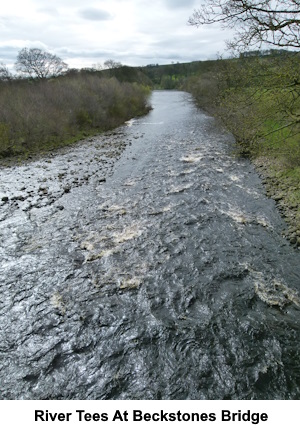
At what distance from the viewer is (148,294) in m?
7.52

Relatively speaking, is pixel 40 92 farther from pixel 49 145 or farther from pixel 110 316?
pixel 110 316

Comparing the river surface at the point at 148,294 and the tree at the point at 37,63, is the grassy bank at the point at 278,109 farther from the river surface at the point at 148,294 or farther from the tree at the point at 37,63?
the tree at the point at 37,63

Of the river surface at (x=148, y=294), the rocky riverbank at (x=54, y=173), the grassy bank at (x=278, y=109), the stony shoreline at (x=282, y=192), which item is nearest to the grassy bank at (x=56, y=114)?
the rocky riverbank at (x=54, y=173)

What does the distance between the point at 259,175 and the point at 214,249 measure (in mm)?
8640

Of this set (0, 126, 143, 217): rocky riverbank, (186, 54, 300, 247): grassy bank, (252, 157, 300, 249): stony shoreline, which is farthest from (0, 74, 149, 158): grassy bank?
(252, 157, 300, 249): stony shoreline

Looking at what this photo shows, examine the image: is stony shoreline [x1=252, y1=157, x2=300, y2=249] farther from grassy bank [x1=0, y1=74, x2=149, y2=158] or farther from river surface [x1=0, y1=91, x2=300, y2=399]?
grassy bank [x1=0, y1=74, x2=149, y2=158]

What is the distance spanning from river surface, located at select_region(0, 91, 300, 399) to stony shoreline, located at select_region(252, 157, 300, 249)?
0.42 m

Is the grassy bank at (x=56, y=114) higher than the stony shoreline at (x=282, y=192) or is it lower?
higher

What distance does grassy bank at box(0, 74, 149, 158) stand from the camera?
23.4 meters

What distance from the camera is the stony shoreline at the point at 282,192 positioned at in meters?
10.1

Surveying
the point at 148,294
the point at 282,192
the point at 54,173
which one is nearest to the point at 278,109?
the point at 282,192

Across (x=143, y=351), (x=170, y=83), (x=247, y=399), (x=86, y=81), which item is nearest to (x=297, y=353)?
(x=247, y=399)

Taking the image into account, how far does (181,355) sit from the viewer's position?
19.1 feet

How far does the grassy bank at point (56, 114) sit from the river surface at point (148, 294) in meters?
10.5
